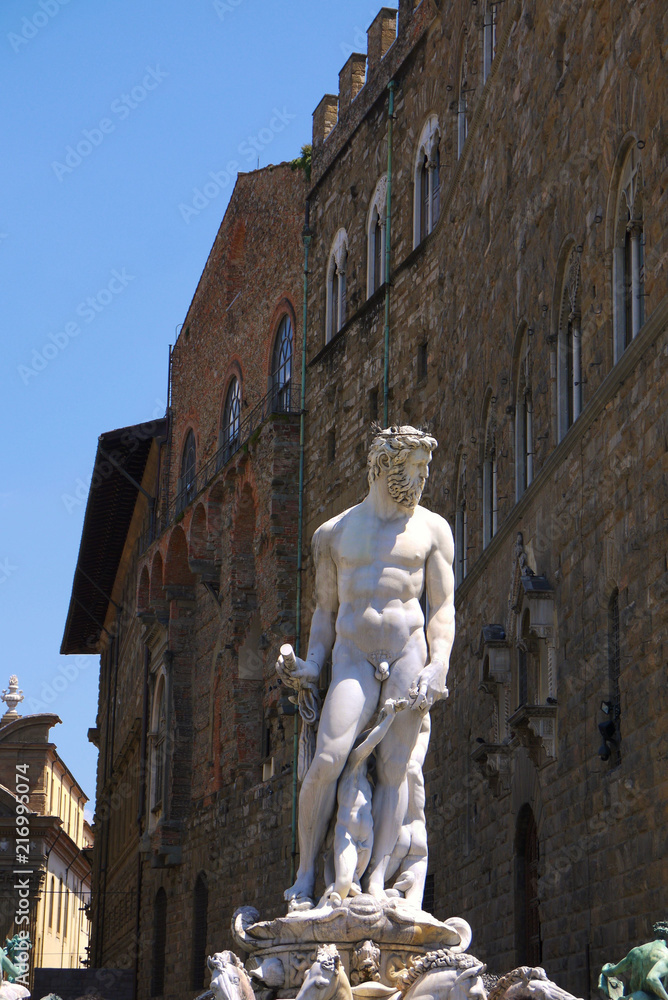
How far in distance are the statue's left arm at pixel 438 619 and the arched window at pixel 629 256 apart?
3588mm

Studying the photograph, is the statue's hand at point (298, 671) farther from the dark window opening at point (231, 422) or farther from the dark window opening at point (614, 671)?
the dark window opening at point (231, 422)

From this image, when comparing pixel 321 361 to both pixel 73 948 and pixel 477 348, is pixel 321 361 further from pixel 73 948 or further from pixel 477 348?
pixel 73 948

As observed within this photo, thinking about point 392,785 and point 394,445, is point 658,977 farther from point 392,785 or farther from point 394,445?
point 394,445

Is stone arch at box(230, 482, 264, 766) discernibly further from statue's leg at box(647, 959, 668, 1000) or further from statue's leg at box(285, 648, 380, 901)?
statue's leg at box(647, 959, 668, 1000)

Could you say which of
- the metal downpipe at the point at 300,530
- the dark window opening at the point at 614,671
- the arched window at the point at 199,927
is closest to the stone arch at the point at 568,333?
the dark window opening at the point at 614,671

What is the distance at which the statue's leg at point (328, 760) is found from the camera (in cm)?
834

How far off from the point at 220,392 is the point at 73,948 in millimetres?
34185

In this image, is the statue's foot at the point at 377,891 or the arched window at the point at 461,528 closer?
the statue's foot at the point at 377,891

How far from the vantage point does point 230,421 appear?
32.1m

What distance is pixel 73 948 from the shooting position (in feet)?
198

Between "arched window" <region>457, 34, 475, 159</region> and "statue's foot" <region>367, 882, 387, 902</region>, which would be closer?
"statue's foot" <region>367, 882, 387, 902</region>

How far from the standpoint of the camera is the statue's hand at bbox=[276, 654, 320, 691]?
8.57m

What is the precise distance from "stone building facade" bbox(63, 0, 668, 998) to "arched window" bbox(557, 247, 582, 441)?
1.1 inches

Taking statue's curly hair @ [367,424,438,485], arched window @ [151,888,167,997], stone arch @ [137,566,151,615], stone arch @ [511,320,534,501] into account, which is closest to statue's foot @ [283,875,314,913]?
statue's curly hair @ [367,424,438,485]
